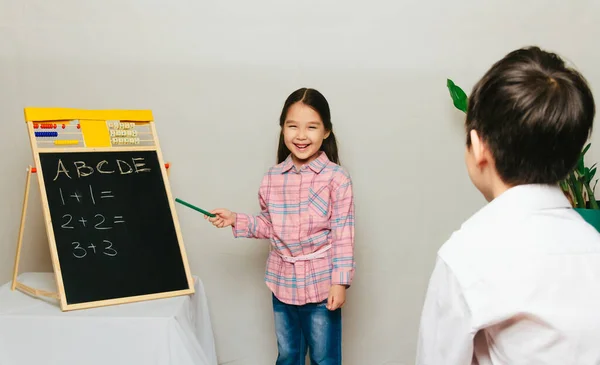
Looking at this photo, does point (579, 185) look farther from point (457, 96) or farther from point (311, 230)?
point (311, 230)

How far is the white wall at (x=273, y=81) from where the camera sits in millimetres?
2449

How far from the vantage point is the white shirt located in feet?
3.21

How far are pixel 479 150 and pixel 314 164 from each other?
38.2 inches

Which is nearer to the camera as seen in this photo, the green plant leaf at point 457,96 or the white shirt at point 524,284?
the white shirt at point 524,284

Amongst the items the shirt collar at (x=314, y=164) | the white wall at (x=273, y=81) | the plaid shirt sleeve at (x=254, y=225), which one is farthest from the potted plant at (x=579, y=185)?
the plaid shirt sleeve at (x=254, y=225)

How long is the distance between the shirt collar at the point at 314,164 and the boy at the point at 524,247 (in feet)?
3.13

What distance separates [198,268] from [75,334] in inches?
33.4

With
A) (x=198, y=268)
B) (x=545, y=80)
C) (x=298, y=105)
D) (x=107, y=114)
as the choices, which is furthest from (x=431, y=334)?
(x=198, y=268)

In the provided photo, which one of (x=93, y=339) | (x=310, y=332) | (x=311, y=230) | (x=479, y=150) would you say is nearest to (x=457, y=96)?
(x=311, y=230)

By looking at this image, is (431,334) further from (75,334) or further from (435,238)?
(435,238)

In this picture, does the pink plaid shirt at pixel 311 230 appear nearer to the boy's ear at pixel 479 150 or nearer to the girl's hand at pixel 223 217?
the girl's hand at pixel 223 217

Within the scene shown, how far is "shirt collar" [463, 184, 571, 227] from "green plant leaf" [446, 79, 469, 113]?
4.35ft

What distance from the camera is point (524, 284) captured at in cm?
98

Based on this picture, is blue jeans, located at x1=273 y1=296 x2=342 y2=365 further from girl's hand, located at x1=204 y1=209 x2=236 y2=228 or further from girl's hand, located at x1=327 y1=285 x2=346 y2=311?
girl's hand, located at x1=204 y1=209 x2=236 y2=228
